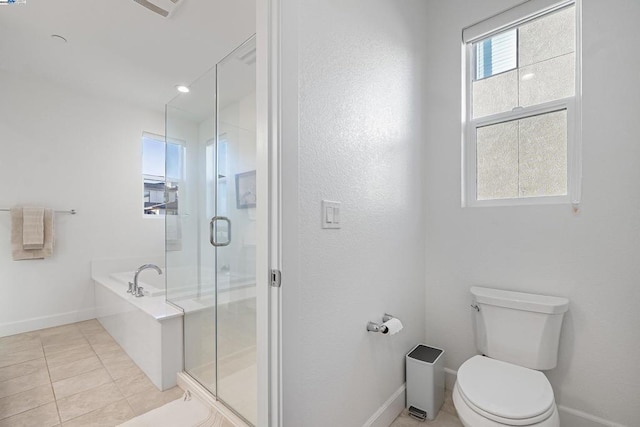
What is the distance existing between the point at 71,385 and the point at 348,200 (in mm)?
2322

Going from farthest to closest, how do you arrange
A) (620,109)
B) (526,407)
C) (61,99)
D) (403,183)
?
(61,99), (403,183), (620,109), (526,407)

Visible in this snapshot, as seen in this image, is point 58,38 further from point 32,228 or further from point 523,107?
point 523,107

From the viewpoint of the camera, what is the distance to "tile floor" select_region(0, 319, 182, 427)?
1.69 meters

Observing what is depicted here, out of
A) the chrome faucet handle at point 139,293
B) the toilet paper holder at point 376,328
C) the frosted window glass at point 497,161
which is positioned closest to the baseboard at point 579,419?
the toilet paper holder at point 376,328

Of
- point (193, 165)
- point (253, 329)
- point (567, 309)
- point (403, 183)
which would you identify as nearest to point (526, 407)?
point (567, 309)

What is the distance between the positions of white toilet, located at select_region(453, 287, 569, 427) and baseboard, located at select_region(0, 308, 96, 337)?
3.87m

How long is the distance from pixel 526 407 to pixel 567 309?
664mm

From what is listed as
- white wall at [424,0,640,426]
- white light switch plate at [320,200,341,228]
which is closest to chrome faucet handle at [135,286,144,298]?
white light switch plate at [320,200,341,228]

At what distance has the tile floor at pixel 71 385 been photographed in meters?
A: 1.69

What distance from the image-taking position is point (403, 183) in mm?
1802

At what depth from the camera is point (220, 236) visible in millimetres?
2014

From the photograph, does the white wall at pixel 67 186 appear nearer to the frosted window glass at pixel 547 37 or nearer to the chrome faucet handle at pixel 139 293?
the chrome faucet handle at pixel 139 293

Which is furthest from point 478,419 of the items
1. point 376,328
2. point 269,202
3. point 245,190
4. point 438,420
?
point 245,190

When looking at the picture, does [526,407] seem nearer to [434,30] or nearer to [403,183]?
[403,183]
